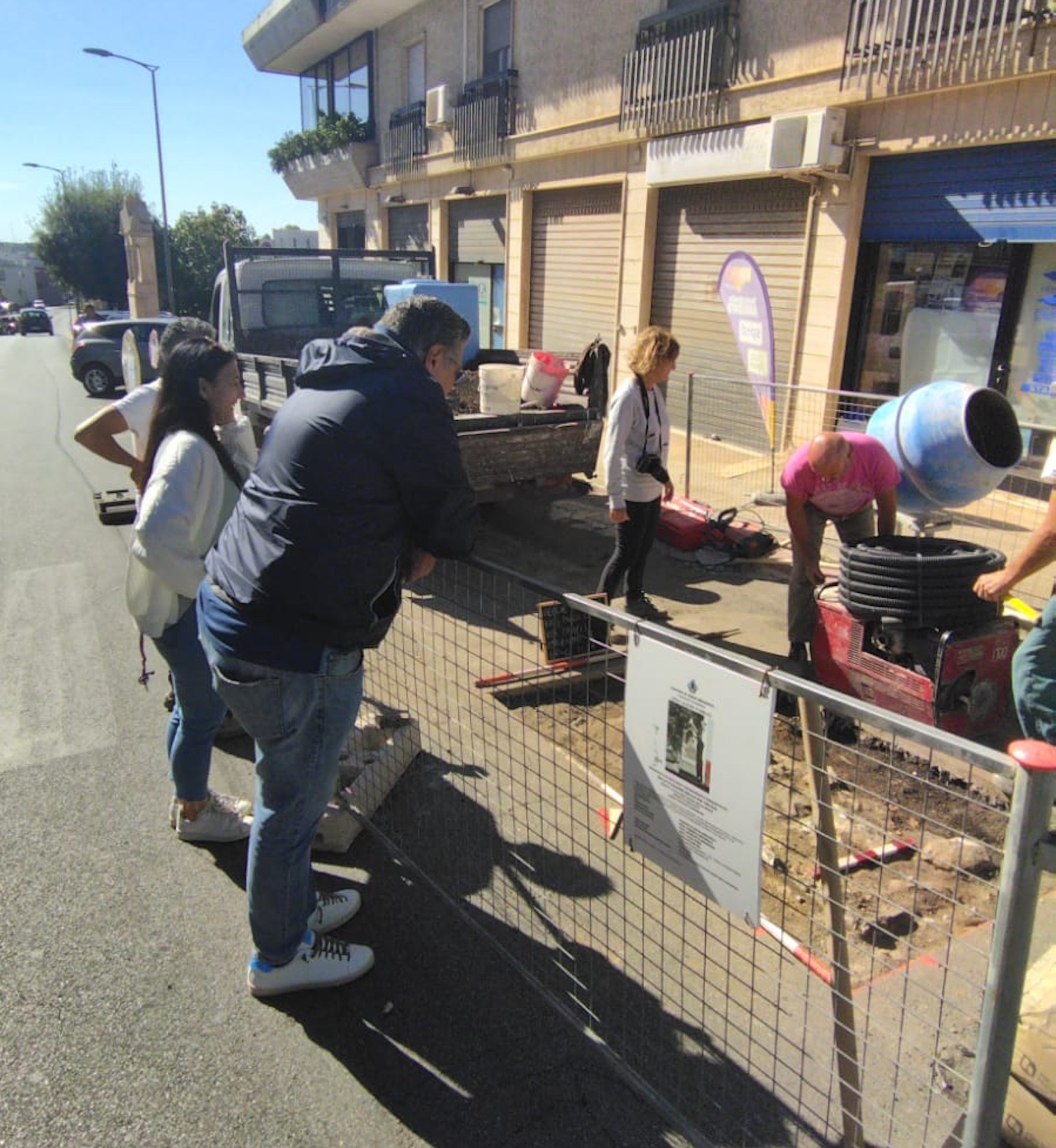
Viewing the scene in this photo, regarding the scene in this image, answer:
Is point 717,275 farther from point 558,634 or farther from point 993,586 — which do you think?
point 993,586

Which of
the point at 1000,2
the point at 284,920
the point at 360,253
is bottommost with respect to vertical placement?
the point at 284,920

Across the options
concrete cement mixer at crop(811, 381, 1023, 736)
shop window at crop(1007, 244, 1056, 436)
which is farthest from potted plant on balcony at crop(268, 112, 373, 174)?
concrete cement mixer at crop(811, 381, 1023, 736)

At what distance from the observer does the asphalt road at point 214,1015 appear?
2262 millimetres

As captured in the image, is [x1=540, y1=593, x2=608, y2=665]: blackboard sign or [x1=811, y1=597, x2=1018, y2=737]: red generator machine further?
[x1=540, y1=593, x2=608, y2=665]: blackboard sign

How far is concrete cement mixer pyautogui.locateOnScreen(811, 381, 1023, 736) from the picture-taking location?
13.7 ft

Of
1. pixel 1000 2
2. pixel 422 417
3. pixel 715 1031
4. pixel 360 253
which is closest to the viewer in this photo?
pixel 422 417

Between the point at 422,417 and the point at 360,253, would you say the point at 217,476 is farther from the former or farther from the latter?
the point at 360,253

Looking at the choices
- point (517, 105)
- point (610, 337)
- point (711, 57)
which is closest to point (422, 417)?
point (711, 57)

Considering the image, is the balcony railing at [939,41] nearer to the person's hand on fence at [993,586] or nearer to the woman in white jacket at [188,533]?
the person's hand on fence at [993,586]

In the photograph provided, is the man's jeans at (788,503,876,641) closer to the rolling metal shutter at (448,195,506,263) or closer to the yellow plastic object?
the yellow plastic object

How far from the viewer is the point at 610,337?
45.0 feet

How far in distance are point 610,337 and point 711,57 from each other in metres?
4.16

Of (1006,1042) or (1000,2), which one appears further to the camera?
(1000,2)

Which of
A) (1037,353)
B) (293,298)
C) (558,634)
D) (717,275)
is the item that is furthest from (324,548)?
(717,275)
